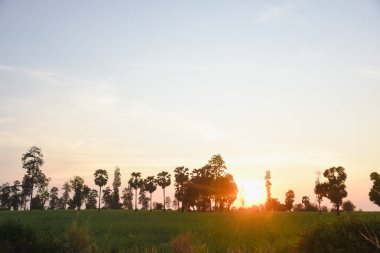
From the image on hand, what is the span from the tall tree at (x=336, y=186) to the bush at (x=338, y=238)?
2967 inches

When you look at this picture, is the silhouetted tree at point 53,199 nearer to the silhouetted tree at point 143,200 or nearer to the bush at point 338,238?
the silhouetted tree at point 143,200

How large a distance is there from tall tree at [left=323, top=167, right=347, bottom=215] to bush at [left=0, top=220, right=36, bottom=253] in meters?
76.7

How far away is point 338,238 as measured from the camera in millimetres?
13062

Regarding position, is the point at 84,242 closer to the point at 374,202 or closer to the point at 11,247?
the point at 11,247

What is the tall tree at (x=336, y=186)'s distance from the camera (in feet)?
274

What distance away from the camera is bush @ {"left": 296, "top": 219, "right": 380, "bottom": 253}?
12.7 metres

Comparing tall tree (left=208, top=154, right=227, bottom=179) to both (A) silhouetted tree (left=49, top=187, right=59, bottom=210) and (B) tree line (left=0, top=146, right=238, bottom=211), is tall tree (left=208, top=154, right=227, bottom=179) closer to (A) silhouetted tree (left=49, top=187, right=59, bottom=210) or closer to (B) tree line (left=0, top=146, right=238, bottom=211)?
(B) tree line (left=0, top=146, right=238, bottom=211)

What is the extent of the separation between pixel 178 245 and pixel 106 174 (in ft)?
393

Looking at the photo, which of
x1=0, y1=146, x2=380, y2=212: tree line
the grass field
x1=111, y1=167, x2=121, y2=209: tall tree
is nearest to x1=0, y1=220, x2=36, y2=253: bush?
the grass field

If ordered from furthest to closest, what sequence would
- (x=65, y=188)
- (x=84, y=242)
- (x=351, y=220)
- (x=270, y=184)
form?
1. (x=65, y=188)
2. (x=270, y=184)
3. (x=84, y=242)
4. (x=351, y=220)

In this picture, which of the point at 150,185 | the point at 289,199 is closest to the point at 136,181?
the point at 150,185

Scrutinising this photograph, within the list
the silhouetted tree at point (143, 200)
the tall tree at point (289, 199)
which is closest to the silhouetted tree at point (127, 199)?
the silhouetted tree at point (143, 200)

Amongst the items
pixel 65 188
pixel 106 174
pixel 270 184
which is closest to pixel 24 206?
pixel 65 188

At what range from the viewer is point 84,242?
639 inches
